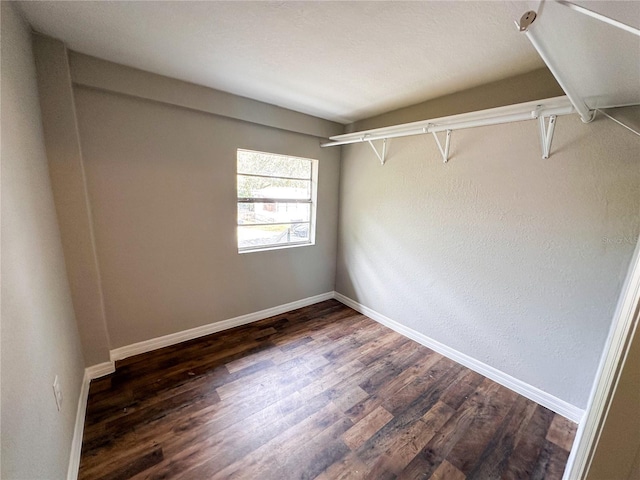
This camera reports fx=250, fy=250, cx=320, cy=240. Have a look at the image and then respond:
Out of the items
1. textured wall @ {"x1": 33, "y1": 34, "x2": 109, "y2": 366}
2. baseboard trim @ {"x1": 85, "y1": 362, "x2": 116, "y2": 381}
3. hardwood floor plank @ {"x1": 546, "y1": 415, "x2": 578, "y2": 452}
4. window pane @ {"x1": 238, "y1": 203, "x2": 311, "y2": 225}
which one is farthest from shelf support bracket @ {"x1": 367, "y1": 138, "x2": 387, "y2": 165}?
baseboard trim @ {"x1": 85, "y1": 362, "x2": 116, "y2": 381}

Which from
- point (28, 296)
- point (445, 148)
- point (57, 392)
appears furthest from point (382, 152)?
point (57, 392)

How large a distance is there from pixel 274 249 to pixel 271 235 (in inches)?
7.5

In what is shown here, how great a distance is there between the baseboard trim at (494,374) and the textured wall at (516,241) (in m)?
0.05

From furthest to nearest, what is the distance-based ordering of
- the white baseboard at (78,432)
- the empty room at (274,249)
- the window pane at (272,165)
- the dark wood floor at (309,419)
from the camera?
the window pane at (272,165) < the dark wood floor at (309,419) < the white baseboard at (78,432) < the empty room at (274,249)

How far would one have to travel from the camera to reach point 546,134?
5.57 feet

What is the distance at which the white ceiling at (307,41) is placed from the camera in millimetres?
1234

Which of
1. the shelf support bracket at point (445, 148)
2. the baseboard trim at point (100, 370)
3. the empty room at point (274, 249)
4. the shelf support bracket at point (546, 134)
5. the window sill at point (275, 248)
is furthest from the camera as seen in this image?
the window sill at point (275, 248)

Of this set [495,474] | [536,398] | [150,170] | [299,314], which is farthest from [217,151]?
[536,398]

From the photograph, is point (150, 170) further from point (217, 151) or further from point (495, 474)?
point (495, 474)

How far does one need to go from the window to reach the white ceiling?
82 cm

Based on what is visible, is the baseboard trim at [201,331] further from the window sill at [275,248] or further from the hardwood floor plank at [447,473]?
the hardwood floor plank at [447,473]

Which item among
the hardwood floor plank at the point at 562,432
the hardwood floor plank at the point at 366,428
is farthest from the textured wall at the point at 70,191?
the hardwood floor plank at the point at 562,432

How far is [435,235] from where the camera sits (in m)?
2.40

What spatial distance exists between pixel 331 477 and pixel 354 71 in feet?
8.33
